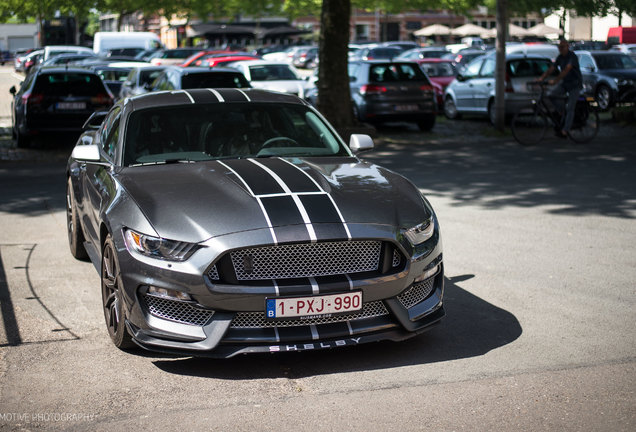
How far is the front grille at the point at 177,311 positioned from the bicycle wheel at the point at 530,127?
12317 millimetres

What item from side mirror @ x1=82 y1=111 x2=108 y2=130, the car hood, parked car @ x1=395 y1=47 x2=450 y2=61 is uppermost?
parked car @ x1=395 y1=47 x2=450 y2=61

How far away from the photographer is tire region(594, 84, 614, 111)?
24.3 m

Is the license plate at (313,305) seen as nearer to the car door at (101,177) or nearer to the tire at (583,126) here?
the car door at (101,177)

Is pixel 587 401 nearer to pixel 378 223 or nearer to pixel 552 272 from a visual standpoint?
pixel 378 223

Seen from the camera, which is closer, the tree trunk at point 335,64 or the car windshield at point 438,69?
the tree trunk at point 335,64

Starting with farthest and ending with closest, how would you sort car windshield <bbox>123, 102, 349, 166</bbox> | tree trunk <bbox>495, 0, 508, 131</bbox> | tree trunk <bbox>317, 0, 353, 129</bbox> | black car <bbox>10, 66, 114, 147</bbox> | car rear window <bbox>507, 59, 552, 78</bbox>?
car rear window <bbox>507, 59, 552, 78</bbox>, tree trunk <bbox>495, 0, 508, 131</bbox>, tree trunk <bbox>317, 0, 353, 129</bbox>, black car <bbox>10, 66, 114, 147</bbox>, car windshield <bbox>123, 102, 349, 166</bbox>

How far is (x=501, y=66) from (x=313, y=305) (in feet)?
46.6

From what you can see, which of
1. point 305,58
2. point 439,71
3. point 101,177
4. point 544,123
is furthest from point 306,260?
point 305,58

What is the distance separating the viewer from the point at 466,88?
21375mm

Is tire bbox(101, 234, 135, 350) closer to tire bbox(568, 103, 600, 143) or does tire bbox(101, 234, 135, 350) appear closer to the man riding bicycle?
the man riding bicycle

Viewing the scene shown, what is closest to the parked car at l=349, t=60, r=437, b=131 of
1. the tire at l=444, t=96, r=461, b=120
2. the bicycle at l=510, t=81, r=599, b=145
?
the bicycle at l=510, t=81, r=599, b=145

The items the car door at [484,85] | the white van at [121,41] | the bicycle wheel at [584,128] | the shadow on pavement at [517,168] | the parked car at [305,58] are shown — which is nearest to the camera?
the shadow on pavement at [517,168]

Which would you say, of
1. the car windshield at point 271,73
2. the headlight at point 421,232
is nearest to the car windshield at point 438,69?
the car windshield at point 271,73

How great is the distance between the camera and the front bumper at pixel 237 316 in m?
4.83
